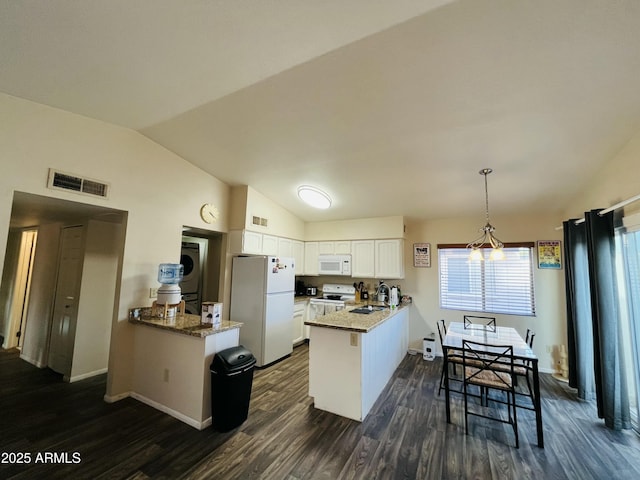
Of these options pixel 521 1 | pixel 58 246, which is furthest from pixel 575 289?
pixel 58 246

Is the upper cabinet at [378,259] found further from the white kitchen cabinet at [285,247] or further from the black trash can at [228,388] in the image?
the black trash can at [228,388]

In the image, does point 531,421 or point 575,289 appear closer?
point 531,421

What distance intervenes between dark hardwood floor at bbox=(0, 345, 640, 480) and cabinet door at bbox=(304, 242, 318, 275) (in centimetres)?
268

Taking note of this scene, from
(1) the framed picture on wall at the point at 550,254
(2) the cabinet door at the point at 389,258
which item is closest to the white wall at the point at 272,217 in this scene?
(2) the cabinet door at the point at 389,258

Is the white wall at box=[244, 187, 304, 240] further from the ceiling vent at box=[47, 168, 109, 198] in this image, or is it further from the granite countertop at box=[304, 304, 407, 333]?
the granite countertop at box=[304, 304, 407, 333]

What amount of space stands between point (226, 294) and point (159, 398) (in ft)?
5.46

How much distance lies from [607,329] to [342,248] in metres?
3.61

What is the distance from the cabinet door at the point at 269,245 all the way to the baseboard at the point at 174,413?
239cm

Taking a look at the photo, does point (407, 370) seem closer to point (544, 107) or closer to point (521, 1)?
point (544, 107)

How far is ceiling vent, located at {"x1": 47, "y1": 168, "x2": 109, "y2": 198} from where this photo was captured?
2416mm

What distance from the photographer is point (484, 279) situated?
14.4 ft

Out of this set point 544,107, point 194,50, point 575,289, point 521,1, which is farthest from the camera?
→ point 575,289

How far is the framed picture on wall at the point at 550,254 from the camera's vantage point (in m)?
3.96

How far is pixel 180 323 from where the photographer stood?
2.75 metres
